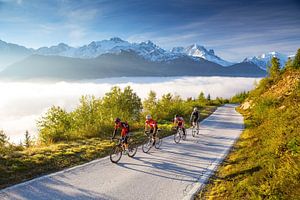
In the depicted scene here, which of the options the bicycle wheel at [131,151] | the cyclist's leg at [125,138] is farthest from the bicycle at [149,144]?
the cyclist's leg at [125,138]

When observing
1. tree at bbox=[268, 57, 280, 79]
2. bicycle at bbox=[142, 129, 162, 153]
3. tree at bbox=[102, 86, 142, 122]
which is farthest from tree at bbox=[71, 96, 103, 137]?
tree at bbox=[268, 57, 280, 79]

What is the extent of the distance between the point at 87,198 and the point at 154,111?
96.0ft

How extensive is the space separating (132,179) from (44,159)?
515 cm

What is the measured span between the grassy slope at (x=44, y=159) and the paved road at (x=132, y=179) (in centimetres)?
77

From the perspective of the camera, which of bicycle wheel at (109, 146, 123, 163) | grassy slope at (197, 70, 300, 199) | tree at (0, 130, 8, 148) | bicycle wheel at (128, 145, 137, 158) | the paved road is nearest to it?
grassy slope at (197, 70, 300, 199)

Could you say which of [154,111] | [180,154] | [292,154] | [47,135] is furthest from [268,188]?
[154,111]

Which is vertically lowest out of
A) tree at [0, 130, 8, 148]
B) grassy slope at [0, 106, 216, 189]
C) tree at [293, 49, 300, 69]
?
grassy slope at [0, 106, 216, 189]

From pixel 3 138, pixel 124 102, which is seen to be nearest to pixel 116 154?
pixel 3 138

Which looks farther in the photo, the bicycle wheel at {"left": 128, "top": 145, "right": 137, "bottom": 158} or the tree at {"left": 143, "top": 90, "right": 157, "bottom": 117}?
the tree at {"left": 143, "top": 90, "right": 157, "bottom": 117}

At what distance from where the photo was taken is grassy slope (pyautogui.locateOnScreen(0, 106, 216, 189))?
465 inches

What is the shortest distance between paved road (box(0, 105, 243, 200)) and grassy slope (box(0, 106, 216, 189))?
77cm

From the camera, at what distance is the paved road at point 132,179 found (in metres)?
10.1

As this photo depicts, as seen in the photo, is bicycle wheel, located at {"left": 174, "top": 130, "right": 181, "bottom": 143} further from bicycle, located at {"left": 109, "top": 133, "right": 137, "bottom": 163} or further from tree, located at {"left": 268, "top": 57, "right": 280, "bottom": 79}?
tree, located at {"left": 268, "top": 57, "right": 280, "bottom": 79}

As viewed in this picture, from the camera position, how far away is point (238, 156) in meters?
16.0
